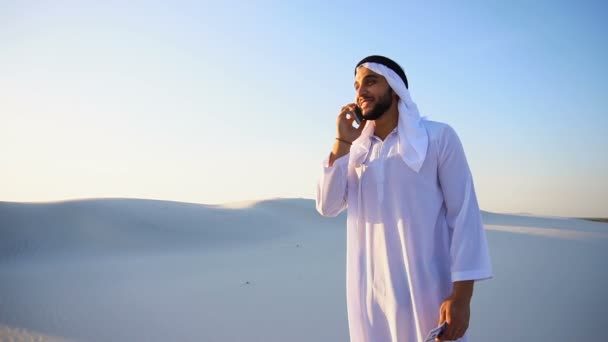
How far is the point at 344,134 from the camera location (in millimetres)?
2311

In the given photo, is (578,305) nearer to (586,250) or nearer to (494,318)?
(494,318)

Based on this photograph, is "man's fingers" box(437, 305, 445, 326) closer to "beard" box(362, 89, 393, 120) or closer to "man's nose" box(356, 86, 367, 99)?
"beard" box(362, 89, 393, 120)

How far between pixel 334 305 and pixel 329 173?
4453 mm

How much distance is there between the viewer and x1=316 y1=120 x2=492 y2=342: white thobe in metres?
1.94

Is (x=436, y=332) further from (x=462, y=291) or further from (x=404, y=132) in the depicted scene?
(x=404, y=132)

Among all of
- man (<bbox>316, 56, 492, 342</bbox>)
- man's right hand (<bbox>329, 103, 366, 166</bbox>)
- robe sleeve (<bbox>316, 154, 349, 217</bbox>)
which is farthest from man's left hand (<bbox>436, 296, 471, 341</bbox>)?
man's right hand (<bbox>329, 103, 366, 166</bbox>)

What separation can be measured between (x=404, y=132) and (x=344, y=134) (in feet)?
1.16

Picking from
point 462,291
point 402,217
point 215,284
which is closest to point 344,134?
point 402,217

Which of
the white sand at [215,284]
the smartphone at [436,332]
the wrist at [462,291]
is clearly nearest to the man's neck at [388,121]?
the wrist at [462,291]

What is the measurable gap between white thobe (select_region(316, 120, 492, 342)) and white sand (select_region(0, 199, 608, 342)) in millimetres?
3009

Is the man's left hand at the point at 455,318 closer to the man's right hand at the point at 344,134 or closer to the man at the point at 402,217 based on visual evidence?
the man at the point at 402,217

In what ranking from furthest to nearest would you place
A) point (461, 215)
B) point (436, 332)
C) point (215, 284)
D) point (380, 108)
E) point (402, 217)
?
1. point (215, 284)
2. point (380, 108)
3. point (402, 217)
4. point (461, 215)
5. point (436, 332)

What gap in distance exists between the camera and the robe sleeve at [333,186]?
90.6 inches

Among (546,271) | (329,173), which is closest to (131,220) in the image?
(546,271)
